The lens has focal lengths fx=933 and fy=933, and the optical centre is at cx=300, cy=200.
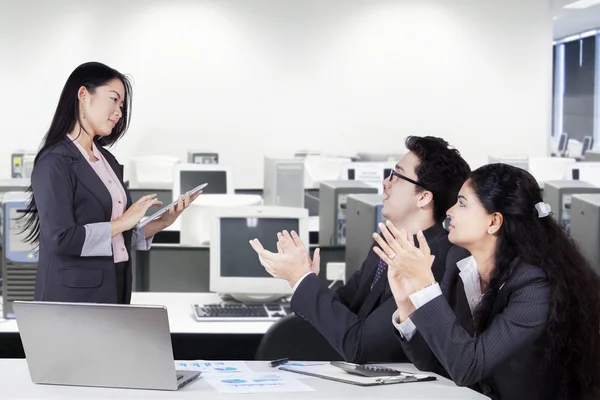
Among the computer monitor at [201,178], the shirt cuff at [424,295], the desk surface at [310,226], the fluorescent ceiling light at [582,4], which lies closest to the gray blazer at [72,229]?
the shirt cuff at [424,295]

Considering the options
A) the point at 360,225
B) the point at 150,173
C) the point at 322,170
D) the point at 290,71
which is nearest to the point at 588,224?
the point at 360,225

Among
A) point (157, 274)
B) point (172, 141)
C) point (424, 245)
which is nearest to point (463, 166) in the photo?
point (424, 245)

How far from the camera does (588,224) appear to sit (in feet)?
12.5

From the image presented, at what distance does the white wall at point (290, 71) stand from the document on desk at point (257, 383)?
850 centimetres

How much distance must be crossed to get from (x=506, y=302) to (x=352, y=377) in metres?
0.41

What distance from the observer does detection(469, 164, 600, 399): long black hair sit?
216 cm

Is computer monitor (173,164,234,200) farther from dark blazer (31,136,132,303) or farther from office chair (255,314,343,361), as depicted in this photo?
office chair (255,314,343,361)

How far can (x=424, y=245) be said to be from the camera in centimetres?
211

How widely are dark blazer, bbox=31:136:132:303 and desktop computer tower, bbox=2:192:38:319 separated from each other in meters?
0.79

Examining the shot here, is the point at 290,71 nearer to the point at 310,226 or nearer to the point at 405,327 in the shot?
the point at 310,226

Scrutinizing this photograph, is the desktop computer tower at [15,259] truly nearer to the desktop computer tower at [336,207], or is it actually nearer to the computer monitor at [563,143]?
the desktop computer tower at [336,207]

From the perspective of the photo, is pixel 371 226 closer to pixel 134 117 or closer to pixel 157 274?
pixel 157 274

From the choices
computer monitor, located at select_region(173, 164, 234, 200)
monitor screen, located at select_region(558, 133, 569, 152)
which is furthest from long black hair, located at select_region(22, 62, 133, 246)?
monitor screen, located at select_region(558, 133, 569, 152)

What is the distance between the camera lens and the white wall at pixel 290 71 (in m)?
10.5
